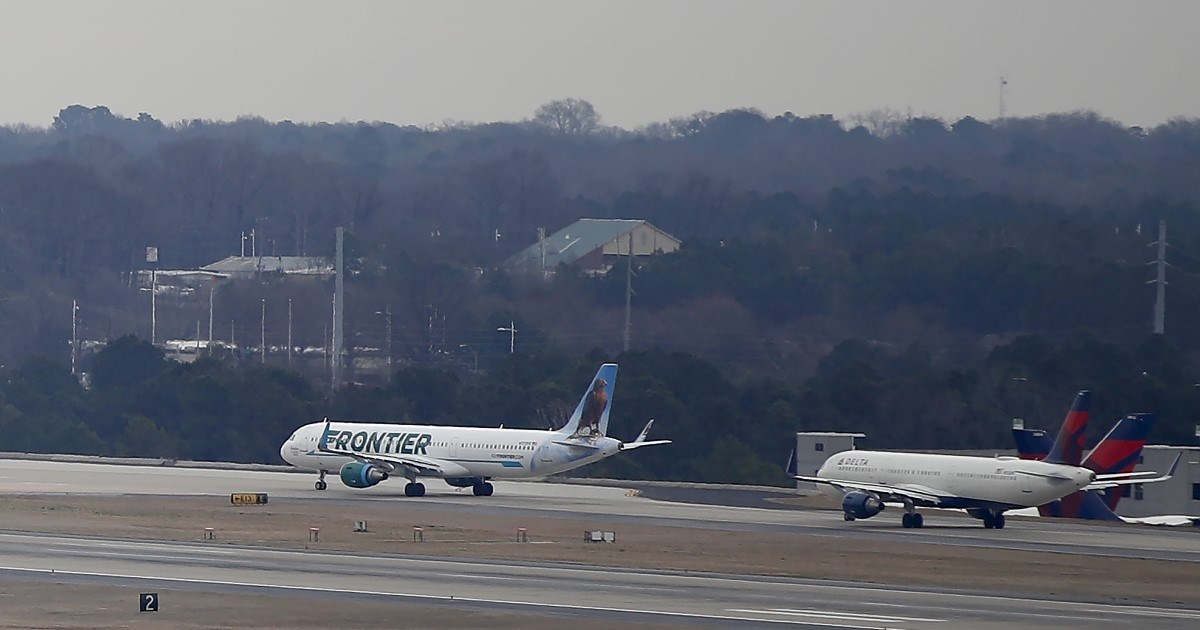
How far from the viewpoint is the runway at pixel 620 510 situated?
6738 centimetres

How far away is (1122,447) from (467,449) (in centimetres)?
2690

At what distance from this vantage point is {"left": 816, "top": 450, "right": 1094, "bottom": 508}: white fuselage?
232ft

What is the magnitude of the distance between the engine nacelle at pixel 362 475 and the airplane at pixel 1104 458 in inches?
1093

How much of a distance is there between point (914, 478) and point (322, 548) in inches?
987

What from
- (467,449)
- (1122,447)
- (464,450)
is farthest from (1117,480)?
(464,450)

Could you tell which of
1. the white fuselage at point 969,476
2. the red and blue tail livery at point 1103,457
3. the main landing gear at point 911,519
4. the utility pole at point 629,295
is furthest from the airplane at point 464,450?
the utility pole at point 629,295

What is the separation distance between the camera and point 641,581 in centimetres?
5031

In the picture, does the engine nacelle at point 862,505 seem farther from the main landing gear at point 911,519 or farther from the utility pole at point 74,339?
the utility pole at point 74,339

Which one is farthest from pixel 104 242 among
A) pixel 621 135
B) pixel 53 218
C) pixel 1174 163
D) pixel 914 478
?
pixel 914 478

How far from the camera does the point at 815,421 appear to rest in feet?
360

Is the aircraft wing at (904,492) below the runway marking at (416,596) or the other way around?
the other way around

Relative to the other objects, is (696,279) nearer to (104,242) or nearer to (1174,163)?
(1174,163)

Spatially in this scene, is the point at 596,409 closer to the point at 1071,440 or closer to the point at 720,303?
the point at 1071,440

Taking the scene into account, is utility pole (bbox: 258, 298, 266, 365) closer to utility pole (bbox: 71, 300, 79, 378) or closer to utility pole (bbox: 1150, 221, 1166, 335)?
utility pole (bbox: 71, 300, 79, 378)
